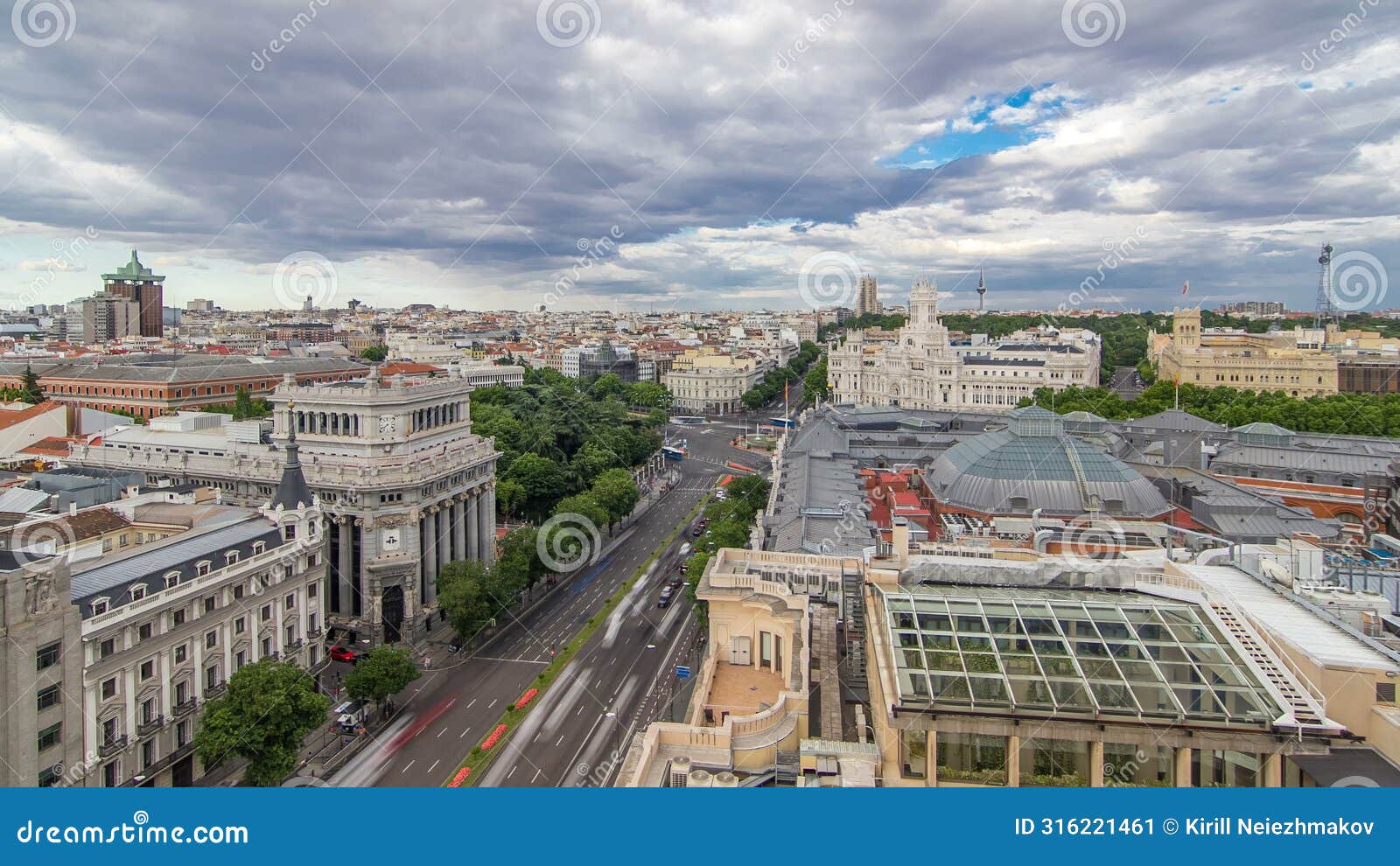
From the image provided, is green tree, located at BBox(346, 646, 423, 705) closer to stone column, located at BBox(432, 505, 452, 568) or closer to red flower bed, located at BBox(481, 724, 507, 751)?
red flower bed, located at BBox(481, 724, 507, 751)

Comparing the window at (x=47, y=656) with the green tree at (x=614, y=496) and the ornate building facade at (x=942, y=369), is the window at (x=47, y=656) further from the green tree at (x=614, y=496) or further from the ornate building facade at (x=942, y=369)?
the ornate building facade at (x=942, y=369)

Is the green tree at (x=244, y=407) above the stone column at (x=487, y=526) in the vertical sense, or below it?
above

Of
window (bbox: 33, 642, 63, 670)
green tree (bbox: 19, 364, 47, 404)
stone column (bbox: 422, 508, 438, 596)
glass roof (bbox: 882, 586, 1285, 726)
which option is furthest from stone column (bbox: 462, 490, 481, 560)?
green tree (bbox: 19, 364, 47, 404)

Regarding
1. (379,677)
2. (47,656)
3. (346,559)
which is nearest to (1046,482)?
(379,677)

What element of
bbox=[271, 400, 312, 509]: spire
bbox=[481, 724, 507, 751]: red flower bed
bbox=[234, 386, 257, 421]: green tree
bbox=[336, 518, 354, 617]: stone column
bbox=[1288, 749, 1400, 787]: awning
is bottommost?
Result: bbox=[481, 724, 507, 751]: red flower bed

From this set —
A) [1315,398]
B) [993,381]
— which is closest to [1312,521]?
[1315,398]

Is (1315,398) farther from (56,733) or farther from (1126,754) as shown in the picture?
(56,733)

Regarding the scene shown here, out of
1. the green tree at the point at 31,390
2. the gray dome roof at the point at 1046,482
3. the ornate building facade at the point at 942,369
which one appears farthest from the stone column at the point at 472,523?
the ornate building facade at the point at 942,369

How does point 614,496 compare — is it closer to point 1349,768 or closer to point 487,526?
point 487,526
